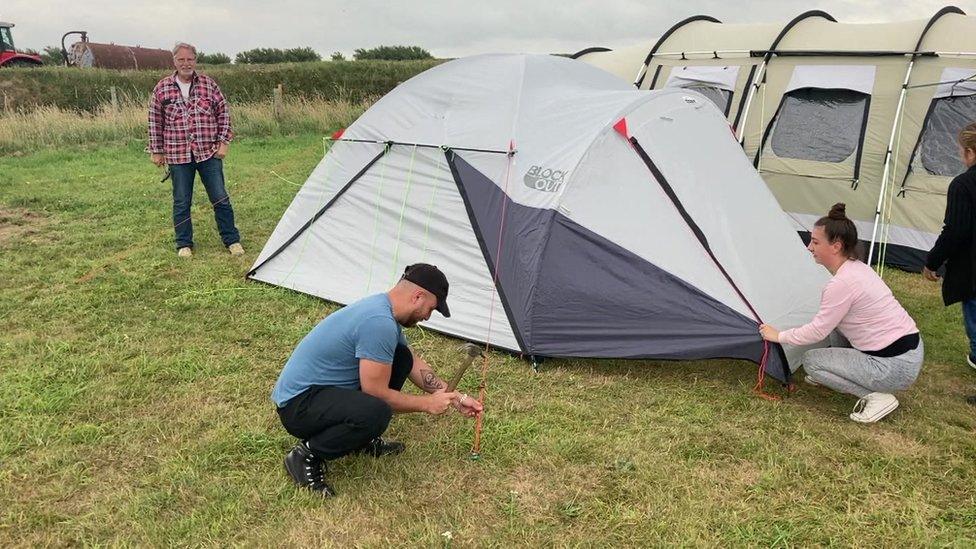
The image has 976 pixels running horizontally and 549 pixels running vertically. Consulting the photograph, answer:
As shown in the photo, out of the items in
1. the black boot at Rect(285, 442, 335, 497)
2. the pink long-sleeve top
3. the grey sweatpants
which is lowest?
the black boot at Rect(285, 442, 335, 497)

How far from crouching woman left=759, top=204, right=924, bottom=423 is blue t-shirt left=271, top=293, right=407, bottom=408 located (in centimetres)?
215

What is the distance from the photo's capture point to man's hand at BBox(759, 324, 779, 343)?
12.0 feet

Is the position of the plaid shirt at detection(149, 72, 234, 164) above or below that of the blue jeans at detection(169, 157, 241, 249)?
above

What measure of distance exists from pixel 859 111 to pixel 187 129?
632 cm

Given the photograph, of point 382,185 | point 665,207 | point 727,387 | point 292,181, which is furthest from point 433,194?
point 292,181

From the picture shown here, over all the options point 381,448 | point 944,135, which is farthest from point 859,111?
point 381,448

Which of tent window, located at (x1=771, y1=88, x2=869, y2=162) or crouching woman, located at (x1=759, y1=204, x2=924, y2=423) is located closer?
crouching woman, located at (x1=759, y1=204, x2=924, y2=423)

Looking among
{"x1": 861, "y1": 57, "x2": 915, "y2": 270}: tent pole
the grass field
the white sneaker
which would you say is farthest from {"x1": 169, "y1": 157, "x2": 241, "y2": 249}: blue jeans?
the grass field

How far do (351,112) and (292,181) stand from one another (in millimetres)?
6782

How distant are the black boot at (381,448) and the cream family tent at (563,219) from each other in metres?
1.16

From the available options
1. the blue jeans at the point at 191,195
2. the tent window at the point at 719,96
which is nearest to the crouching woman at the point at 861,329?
the tent window at the point at 719,96

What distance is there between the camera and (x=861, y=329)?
3.54m

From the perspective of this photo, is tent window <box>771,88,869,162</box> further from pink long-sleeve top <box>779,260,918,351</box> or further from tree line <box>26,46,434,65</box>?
tree line <box>26,46,434,65</box>

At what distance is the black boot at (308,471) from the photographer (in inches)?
115
